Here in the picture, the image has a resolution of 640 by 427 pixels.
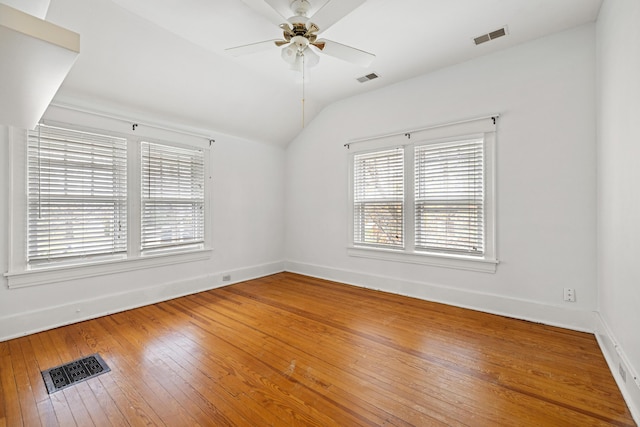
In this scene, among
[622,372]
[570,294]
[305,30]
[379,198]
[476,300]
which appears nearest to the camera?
[622,372]

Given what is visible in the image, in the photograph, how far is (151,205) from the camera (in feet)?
12.4

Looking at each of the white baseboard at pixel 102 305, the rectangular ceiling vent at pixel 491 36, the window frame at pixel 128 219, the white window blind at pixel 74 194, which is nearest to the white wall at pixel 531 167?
the rectangular ceiling vent at pixel 491 36

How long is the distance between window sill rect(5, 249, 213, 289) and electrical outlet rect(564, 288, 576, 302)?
4.52m

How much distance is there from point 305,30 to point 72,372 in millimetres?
3185

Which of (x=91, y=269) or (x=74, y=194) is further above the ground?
(x=74, y=194)

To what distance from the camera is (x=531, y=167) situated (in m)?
3.09

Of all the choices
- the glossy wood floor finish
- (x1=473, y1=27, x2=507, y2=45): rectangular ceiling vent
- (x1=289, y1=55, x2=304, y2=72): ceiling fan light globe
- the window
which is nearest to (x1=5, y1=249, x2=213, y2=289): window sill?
the glossy wood floor finish

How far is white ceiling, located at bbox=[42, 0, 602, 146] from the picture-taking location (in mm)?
2533

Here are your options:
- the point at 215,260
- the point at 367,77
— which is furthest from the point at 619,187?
the point at 215,260

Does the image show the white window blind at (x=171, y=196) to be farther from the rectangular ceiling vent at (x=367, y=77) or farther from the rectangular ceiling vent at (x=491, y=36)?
the rectangular ceiling vent at (x=491, y=36)

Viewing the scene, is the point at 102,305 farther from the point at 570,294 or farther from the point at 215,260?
the point at 570,294

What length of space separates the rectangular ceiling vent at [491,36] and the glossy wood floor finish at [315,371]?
3031mm

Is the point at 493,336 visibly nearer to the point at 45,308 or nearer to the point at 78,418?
the point at 78,418

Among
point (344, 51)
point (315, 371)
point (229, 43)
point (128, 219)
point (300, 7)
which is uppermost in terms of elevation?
point (229, 43)
